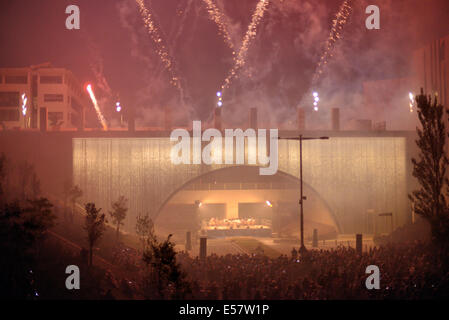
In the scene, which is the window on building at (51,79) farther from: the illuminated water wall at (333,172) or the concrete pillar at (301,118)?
the concrete pillar at (301,118)

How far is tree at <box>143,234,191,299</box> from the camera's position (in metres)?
16.2

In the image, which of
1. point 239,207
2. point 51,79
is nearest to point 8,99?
point 51,79

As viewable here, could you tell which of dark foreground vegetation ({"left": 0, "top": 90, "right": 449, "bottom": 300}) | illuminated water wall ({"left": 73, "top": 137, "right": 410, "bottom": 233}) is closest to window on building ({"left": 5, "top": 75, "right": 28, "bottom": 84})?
illuminated water wall ({"left": 73, "top": 137, "right": 410, "bottom": 233})

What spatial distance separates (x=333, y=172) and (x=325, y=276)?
1041 inches

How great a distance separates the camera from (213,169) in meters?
41.0

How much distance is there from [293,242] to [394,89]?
31.1 metres

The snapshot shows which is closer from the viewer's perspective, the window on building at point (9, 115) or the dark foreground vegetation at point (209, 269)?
the dark foreground vegetation at point (209, 269)

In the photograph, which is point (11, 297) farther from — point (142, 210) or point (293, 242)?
point (293, 242)

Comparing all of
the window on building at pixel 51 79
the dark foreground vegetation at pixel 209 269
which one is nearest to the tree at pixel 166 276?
the dark foreground vegetation at pixel 209 269

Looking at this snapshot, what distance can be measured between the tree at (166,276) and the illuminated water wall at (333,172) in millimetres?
23649

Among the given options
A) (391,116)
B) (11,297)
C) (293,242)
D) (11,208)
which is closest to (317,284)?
(11,297)

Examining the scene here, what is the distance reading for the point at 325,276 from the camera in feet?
56.5

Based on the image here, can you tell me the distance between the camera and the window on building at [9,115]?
252 feet

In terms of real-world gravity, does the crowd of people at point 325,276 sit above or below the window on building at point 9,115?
below
